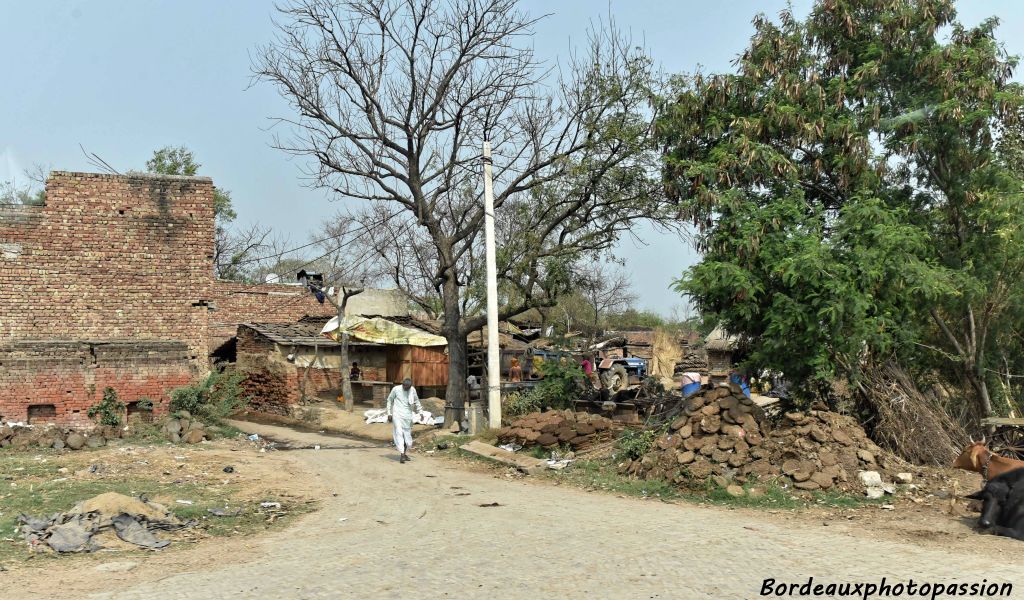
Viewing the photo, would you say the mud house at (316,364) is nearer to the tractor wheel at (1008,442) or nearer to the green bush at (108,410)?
the green bush at (108,410)

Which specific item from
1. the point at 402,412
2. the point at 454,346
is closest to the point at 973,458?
the point at 402,412

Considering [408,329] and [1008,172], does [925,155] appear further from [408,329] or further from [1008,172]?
[408,329]

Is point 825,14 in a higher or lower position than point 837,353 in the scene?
higher

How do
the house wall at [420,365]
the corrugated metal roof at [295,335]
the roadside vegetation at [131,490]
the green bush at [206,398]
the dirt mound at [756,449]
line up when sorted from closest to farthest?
the roadside vegetation at [131,490] → the dirt mound at [756,449] → the green bush at [206,398] → the corrugated metal roof at [295,335] → the house wall at [420,365]

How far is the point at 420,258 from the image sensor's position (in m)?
34.3

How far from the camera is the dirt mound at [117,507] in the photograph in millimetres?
8266

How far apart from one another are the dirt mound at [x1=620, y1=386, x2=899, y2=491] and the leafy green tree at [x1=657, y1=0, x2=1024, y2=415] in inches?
33.2

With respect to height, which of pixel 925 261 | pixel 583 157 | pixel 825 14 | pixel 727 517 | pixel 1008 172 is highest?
pixel 825 14

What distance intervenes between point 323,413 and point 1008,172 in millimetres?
18506

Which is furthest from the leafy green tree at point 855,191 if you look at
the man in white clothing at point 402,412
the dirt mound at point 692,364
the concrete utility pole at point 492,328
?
the dirt mound at point 692,364

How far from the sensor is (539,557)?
7406 mm

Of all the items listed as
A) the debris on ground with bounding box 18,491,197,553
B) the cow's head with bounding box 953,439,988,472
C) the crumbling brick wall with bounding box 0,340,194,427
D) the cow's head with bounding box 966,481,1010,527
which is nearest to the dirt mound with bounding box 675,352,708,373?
the crumbling brick wall with bounding box 0,340,194,427

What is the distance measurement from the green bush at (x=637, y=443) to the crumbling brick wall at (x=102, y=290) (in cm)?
1006

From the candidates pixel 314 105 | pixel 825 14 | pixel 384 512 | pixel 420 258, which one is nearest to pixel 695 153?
pixel 825 14
